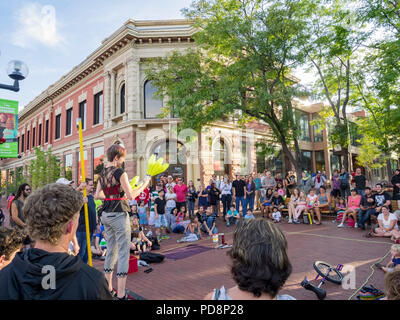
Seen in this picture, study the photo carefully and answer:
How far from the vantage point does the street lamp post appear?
21.5ft

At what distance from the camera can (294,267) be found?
5.80 metres

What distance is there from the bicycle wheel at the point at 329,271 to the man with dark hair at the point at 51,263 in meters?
4.42

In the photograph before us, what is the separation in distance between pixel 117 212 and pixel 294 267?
14.0ft

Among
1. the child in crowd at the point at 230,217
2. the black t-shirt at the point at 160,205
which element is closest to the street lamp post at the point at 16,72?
the black t-shirt at the point at 160,205

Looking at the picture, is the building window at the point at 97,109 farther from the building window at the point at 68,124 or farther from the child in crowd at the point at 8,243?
the child in crowd at the point at 8,243

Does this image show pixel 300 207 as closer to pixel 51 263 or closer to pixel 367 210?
pixel 367 210

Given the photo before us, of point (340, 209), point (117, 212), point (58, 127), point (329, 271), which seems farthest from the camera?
point (58, 127)

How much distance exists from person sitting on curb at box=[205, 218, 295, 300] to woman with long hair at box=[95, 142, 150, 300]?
239 centimetres

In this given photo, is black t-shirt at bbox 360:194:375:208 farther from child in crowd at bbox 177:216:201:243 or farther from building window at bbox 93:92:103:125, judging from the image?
building window at bbox 93:92:103:125

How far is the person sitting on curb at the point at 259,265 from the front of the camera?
149cm

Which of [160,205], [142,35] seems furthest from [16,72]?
[142,35]
